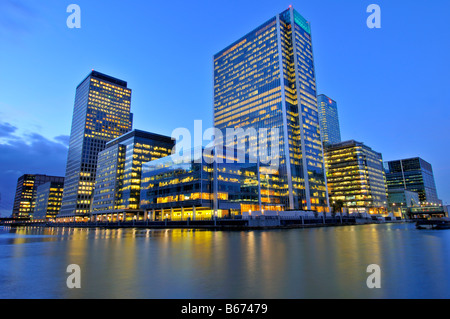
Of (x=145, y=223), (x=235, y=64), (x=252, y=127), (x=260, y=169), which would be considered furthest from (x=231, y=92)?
(x=145, y=223)

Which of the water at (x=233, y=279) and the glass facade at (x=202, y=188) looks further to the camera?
the glass facade at (x=202, y=188)

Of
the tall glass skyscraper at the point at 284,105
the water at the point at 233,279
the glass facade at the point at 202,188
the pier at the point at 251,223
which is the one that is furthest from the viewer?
the tall glass skyscraper at the point at 284,105

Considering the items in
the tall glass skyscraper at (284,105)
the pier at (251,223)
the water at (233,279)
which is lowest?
the water at (233,279)

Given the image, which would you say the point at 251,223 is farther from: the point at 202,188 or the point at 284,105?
the point at 284,105

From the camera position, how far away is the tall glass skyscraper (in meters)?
147

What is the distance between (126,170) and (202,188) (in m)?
90.2

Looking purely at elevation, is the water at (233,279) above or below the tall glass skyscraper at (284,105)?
below

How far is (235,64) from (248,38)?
1833 cm

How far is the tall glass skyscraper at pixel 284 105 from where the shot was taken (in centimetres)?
14712

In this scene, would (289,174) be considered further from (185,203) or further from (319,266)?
(319,266)

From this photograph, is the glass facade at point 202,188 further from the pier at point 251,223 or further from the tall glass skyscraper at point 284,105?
the tall glass skyscraper at point 284,105

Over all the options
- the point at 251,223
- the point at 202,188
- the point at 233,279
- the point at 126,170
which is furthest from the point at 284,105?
the point at 233,279

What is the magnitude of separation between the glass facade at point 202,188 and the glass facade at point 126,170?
136ft

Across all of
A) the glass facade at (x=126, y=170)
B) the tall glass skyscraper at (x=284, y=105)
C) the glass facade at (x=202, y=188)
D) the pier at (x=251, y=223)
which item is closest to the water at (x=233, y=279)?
the pier at (x=251, y=223)
